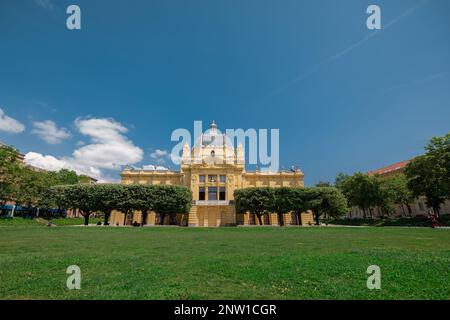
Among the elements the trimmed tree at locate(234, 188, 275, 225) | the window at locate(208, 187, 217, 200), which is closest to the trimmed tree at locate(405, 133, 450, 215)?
the trimmed tree at locate(234, 188, 275, 225)

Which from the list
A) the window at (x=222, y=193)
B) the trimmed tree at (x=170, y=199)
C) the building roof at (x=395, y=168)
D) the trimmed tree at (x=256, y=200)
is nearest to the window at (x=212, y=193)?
the window at (x=222, y=193)

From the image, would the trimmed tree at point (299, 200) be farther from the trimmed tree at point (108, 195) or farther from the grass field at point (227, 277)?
the grass field at point (227, 277)

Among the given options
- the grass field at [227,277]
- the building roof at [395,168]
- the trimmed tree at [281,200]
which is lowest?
the grass field at [227,277]

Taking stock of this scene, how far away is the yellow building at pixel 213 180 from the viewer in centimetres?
5793

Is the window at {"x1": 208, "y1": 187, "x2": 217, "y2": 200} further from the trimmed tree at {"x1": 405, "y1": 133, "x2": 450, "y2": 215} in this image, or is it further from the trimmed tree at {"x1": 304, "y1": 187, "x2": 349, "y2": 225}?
the trimmed tree at {"x1": 405, "y1": 133, "x2": 450, "y2": 215}

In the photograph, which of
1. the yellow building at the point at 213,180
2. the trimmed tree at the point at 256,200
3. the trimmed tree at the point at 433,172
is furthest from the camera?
the yellow building at the point at 213,180

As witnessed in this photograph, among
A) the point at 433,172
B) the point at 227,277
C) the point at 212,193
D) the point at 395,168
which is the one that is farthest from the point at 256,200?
the point at 395,168

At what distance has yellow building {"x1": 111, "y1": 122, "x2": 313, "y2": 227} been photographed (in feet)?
190

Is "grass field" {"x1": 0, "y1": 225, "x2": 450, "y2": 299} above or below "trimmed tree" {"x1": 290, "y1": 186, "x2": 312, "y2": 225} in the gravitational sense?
below

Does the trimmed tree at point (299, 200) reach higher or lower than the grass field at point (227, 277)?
higher

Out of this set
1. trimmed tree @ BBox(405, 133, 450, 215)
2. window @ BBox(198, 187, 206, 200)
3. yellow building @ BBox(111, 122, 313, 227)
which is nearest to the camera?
trimmed tree @ BBox(405, 133, 450, 215)

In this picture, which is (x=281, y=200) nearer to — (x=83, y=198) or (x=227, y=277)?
(x=83, y=198)
